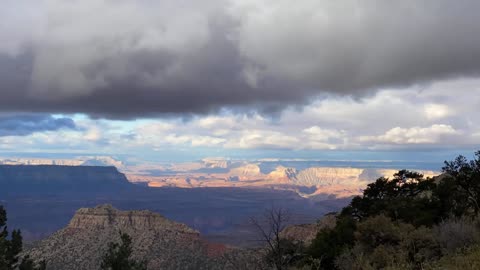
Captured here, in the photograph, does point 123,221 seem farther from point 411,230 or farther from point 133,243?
point 411,230

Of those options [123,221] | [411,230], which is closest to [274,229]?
[411,230]

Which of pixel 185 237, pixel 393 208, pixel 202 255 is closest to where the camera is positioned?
pixel 393 208

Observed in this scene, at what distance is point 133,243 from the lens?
144000 mm

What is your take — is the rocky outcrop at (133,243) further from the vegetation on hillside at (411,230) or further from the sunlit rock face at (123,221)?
the vegetation on hillside at (411,230)

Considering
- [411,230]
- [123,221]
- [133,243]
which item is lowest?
[133,243]

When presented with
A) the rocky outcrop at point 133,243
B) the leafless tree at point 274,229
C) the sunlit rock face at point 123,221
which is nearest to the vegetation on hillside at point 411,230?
the leafless tree at point 274,229

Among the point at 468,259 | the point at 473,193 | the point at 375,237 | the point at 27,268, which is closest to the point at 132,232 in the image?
the point at 27,268

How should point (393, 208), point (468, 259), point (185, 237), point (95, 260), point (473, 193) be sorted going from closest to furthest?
1. point (468, 259)
2. point (393, 208)
3. point (473, 193)
4. point (95, 260)
5. point (185, 237)

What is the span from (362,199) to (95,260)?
270 feet

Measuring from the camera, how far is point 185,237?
6363 inches

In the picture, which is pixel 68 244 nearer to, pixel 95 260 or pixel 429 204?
pixel 95 260

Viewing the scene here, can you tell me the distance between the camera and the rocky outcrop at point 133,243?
422ft

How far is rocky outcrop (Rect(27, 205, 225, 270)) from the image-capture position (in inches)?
Result: 5064

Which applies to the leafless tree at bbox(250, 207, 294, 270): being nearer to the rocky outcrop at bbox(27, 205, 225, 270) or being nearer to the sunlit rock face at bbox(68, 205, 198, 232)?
the rocky outcrop at bbox(27, 205, 225, 270)
